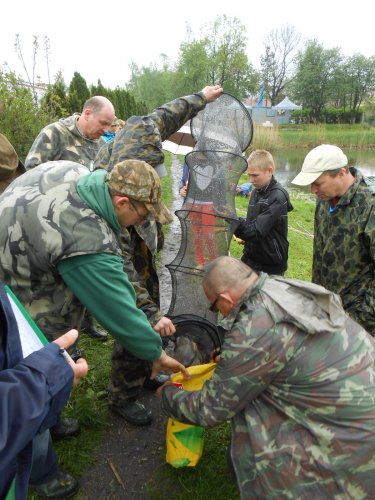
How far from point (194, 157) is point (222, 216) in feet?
1.95

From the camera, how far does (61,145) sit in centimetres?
430

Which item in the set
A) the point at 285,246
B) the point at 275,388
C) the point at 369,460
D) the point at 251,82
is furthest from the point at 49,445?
the point at 251,82

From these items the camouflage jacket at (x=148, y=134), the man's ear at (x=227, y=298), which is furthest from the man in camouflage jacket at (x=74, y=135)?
the man's ear at (x=227, y=298)

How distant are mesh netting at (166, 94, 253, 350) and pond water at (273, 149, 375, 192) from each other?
1513cm

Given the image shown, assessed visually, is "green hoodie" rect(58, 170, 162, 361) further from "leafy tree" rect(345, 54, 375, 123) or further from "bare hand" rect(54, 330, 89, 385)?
"leafy tree" rect(345, 54, 375, 123)

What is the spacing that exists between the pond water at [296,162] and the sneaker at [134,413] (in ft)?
53.3

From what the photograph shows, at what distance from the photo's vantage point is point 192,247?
324 cm

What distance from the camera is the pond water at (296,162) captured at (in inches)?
782

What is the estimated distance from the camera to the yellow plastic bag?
7.60ft

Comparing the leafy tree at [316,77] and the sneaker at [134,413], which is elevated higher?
the leafy tree at [316,77]

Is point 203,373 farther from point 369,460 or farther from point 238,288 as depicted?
point 369,460

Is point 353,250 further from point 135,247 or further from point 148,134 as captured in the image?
point 148,134

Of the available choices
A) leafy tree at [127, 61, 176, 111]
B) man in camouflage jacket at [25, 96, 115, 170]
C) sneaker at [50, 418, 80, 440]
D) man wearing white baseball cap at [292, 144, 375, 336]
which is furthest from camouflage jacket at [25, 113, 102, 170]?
leafy tree at [127, 61, 176, 111]

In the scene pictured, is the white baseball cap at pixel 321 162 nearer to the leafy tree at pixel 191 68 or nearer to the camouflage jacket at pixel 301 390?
the camouflage jacket at pixel 301 390
